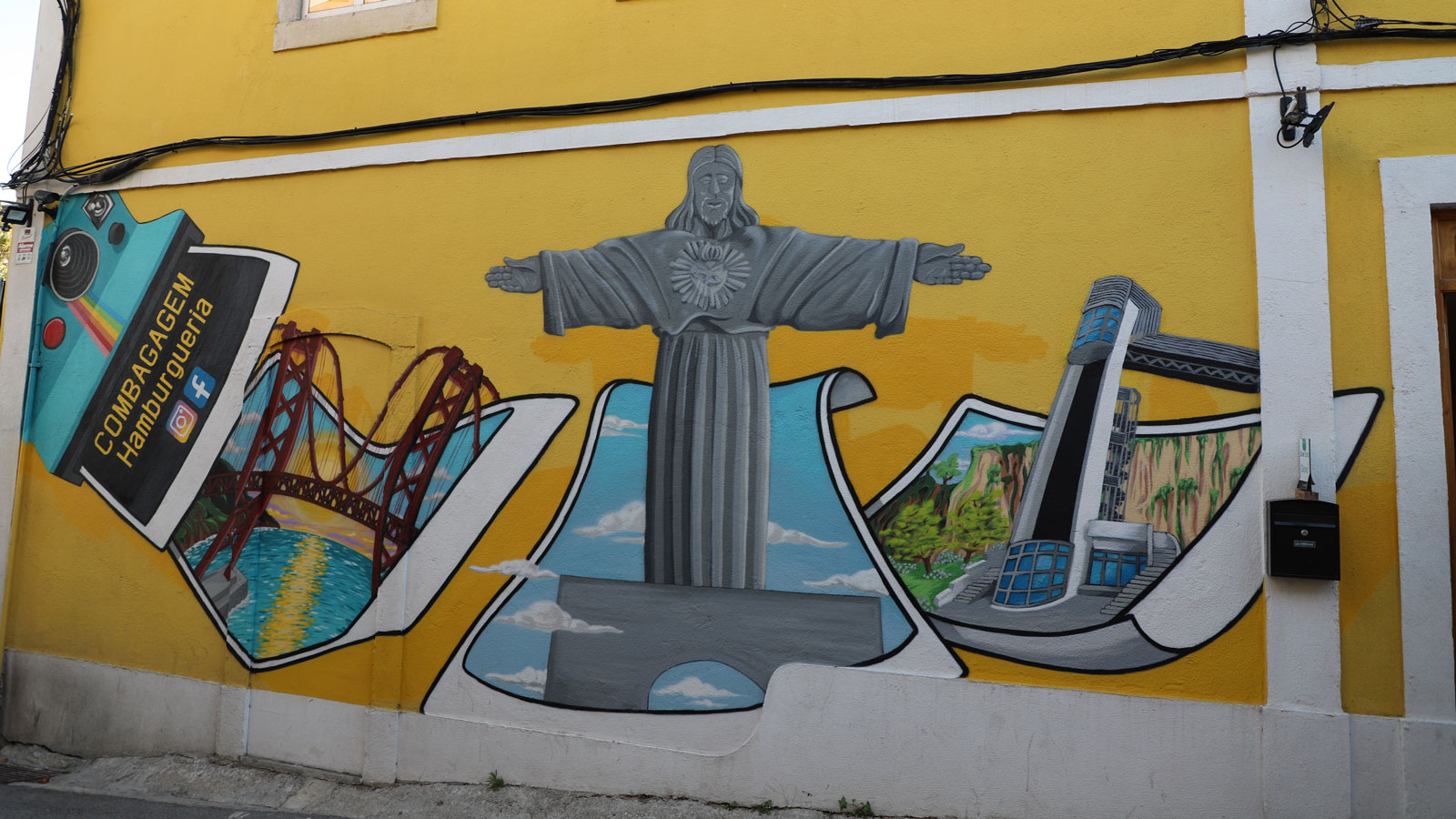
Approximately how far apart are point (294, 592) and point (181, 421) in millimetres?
1528

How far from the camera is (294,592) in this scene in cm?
551

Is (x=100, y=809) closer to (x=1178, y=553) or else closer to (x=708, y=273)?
(x=708, y=273)

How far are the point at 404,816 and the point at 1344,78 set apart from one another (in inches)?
247

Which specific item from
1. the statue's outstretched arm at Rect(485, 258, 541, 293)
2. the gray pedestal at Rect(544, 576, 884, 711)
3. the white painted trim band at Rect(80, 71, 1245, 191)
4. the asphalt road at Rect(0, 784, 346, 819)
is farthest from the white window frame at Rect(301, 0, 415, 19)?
the asphalt road at Rect(0, 784, 346, 819)

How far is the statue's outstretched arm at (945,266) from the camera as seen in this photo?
4.51 m

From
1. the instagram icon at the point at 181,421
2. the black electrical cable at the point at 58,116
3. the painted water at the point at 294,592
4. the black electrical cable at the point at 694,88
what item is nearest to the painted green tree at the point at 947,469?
the black electrical cable at the point at 694,88

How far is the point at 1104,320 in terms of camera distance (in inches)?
170

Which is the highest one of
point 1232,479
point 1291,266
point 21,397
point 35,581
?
point 1291,266

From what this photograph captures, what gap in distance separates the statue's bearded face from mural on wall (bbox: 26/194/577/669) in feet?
4.65

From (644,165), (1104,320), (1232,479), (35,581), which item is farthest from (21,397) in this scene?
(1232,479)

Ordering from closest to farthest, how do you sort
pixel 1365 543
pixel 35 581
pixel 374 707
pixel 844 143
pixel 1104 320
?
pixel 1365 543
pixel 1104 320
pixel 844 143
pixel 374 707
pixel 35 581

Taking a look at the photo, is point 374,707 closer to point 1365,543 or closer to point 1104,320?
point 1104,320

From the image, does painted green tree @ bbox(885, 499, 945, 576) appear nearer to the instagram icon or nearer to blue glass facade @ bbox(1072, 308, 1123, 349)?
blue glass facade @ bbox(1072, 308, 1123, 349)

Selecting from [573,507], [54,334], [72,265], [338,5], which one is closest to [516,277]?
[573,507]
